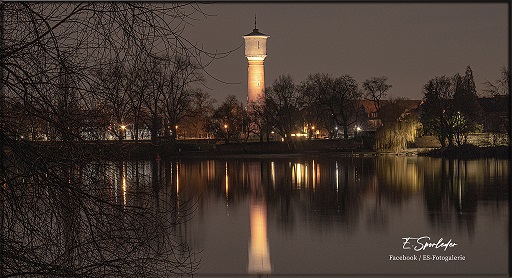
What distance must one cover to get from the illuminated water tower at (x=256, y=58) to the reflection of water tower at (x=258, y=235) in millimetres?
40297

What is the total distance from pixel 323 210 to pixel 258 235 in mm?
3121

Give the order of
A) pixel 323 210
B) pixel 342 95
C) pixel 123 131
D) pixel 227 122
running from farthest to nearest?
pixel 227 122, pixel 342 95, pixel 323 210, pixel 123 131

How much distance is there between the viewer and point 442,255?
10.3 m

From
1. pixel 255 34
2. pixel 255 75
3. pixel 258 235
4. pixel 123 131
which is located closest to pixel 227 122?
pixel 255 34

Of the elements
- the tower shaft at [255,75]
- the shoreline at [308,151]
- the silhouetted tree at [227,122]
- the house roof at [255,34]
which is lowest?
the shoreline at [308,151]

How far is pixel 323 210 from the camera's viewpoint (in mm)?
14688

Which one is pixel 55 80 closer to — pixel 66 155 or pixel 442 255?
pixel 66 155

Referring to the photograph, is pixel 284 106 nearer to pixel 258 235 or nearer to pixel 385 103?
pixel 385 103

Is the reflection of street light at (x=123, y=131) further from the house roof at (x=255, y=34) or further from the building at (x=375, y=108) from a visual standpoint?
the house roof at (x=255, y=34)

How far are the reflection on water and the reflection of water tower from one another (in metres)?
0.02

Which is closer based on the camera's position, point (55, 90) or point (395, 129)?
point (55, 90)

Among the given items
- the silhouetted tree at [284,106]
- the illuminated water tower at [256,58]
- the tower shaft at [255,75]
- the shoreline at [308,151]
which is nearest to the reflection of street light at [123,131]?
the shoreline at [308,151]

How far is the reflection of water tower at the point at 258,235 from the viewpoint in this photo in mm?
9641

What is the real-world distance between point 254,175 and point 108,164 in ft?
63.3
